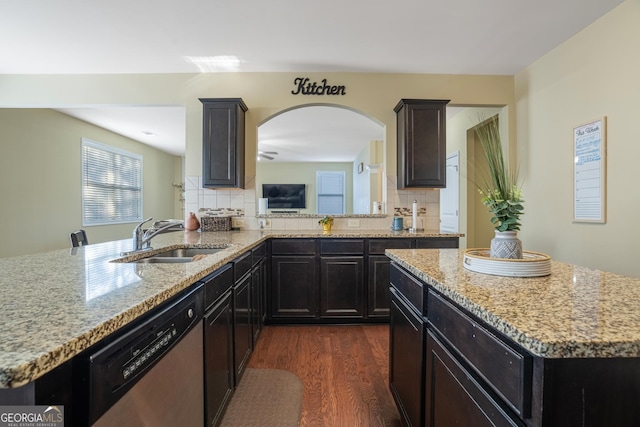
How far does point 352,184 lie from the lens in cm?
907

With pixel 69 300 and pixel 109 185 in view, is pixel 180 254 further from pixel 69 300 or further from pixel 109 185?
pixel 109 185

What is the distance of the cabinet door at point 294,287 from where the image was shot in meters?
2.85

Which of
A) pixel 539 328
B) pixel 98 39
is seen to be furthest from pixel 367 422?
pixel 98 39

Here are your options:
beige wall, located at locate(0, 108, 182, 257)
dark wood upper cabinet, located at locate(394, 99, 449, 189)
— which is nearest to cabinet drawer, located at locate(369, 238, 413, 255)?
dark wood upper cabinet, located at locate(394, 99, 449, 189)

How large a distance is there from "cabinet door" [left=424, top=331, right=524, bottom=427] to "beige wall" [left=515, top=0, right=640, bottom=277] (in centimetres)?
210

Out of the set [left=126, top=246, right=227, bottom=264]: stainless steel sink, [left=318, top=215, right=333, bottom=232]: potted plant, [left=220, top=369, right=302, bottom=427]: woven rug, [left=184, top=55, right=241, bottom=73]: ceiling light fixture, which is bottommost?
[left=220, top=369, right=302, bottom=427]: woven rug

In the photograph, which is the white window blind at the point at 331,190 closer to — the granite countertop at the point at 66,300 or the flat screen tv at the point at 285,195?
the flat screen tv at the point at 285,195

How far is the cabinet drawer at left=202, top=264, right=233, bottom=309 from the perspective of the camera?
1.32m

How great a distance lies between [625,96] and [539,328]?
2.58m

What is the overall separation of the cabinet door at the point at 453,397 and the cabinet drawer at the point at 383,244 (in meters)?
1.70

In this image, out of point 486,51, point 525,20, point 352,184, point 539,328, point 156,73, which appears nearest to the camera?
point 539,328

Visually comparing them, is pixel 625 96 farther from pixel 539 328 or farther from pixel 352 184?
pixel 352 184

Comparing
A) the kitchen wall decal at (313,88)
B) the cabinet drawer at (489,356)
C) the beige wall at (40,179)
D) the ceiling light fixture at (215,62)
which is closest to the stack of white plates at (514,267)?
the cabinet drawer at (489,356)

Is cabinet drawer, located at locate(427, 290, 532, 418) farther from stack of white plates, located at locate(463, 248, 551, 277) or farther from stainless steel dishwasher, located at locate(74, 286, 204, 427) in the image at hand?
stainless steel dishwasher, located at locate(74, 286, 204, 427)
